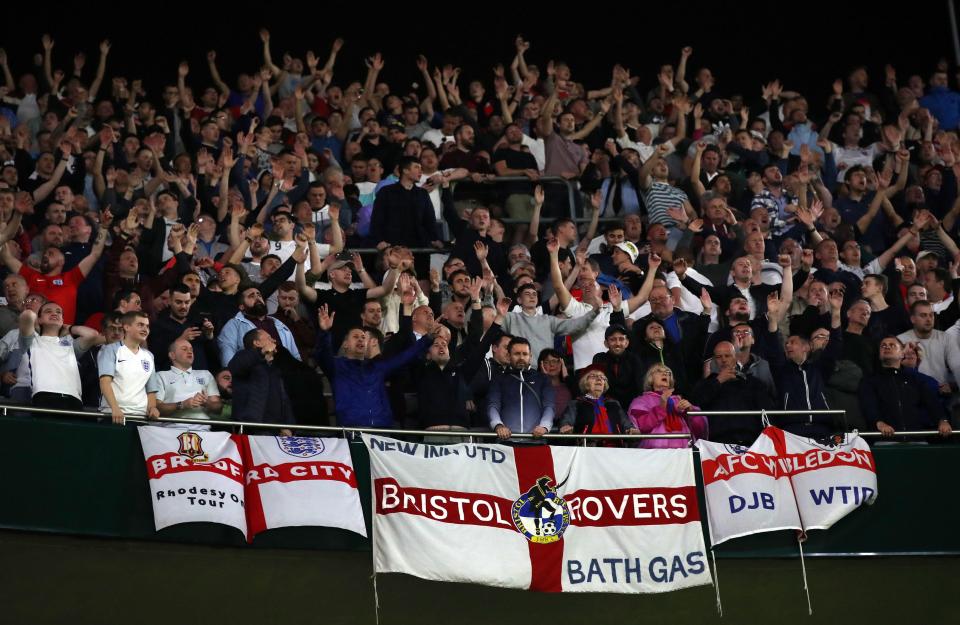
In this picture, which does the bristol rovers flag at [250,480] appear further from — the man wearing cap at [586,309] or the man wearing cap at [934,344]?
the man wearing cap at [934,344]

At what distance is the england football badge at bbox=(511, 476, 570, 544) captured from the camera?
945 centimetres

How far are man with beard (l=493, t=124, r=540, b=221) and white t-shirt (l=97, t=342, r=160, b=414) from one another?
5314mm

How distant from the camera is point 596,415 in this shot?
392 inches

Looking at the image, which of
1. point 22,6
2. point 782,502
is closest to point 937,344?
point 782,502

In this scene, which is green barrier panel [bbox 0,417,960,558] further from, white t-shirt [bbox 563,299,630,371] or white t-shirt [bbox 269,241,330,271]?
white t-shirt [bbox 269,241,330,271]

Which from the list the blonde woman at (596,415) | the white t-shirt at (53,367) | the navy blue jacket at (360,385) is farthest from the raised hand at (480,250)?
the white t-shirt at (53,367)

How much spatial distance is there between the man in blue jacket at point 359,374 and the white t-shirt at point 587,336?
1.36 m

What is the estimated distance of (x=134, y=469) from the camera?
9.22 m

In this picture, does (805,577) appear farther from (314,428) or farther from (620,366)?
(314,428)

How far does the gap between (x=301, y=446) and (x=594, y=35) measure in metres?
11.7

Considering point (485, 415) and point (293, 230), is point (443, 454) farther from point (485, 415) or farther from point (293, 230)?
point (293, 230)

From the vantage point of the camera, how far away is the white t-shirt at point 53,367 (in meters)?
9.31

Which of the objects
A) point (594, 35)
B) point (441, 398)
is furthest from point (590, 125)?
point (441, 398)

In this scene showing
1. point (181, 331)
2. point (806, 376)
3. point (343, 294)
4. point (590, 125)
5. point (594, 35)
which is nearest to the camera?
point (181, 331)
